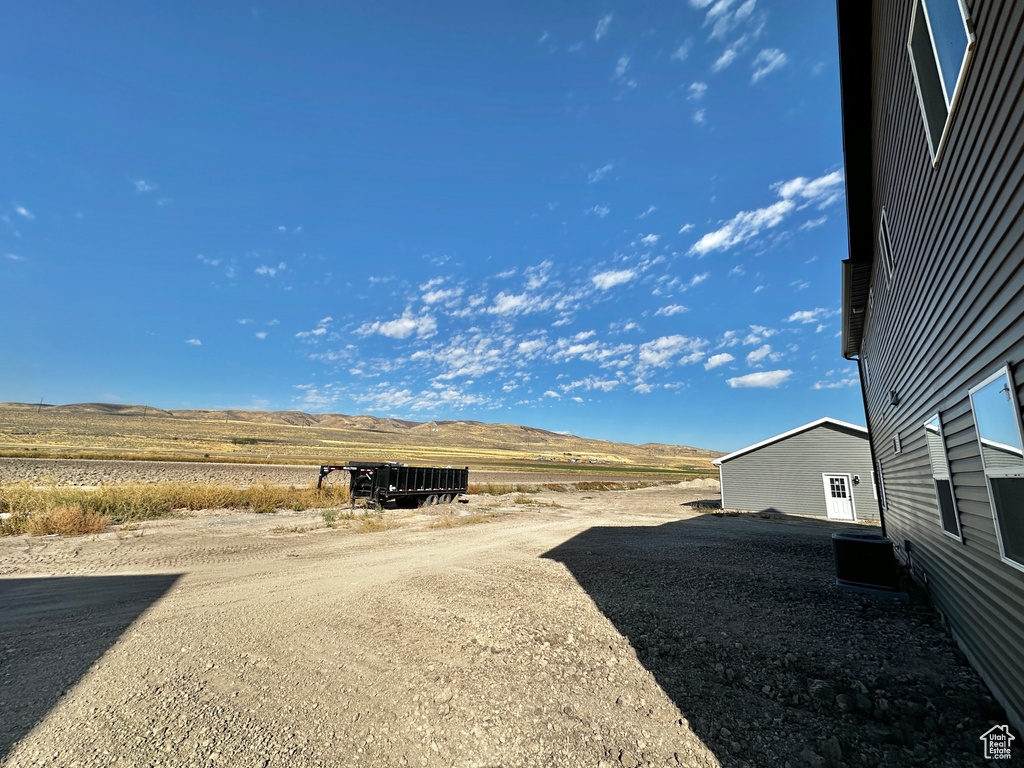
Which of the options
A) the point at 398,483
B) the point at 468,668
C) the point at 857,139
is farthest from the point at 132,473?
the point at 857,139

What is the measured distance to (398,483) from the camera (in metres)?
20.8

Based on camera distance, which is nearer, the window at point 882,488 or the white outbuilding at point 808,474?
the window at point 882,488

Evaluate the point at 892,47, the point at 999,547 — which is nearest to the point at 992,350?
the point at 999,547

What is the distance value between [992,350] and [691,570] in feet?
24.0

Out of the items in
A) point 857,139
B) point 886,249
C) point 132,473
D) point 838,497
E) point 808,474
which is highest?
point 857,139

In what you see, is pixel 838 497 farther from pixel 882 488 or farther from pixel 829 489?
pixel 882 488

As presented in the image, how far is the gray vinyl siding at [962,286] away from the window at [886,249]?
266mm

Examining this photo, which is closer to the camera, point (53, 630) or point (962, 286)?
point (962, 286)

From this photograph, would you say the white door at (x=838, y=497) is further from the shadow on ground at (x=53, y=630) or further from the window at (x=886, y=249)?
the shadow on ground at (x=53, y=630)

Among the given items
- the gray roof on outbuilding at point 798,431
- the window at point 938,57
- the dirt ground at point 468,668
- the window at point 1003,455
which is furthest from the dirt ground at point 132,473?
the window at point 938,57

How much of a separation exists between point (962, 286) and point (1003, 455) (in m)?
1.72

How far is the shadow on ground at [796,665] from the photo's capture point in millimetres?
3518

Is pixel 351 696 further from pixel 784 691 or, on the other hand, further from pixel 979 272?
pixel 979 272

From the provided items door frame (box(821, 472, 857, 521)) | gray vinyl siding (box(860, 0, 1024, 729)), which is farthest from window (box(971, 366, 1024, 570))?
door frame (box(821, 472, 857, 521))
